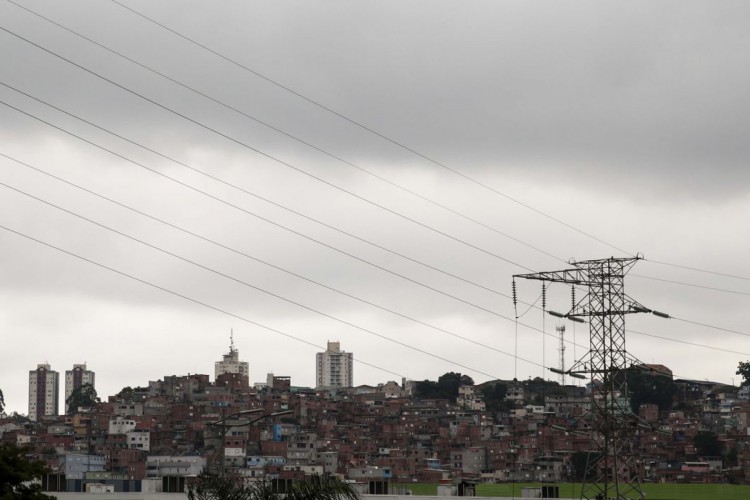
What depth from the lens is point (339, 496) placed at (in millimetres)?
28422

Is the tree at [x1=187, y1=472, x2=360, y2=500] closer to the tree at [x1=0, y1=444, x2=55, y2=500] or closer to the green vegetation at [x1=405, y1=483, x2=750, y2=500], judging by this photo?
the tree at [x1=0, y1=444, x2=55, y2=500]

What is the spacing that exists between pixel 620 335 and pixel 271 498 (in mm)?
42010

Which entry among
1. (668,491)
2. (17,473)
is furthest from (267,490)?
(668,491)

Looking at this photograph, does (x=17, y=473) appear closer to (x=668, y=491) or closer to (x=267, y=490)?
(x=267, y=490)

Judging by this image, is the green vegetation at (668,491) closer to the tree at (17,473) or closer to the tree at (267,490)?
the tree at (17,473)

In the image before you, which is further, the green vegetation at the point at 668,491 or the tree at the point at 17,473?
the green vegetation at the point at 668,491

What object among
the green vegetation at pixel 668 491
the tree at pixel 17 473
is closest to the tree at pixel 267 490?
the tree at pixel 17 473

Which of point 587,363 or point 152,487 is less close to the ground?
point 587,363

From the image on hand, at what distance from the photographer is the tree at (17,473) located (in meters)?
35.0

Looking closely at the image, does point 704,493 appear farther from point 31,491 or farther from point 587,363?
point 31,491

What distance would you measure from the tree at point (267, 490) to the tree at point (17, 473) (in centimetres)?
749

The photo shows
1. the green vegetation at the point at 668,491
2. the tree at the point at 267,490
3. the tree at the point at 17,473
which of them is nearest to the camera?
the tree at the point at 267,490

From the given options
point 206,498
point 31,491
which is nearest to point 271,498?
point 206,498

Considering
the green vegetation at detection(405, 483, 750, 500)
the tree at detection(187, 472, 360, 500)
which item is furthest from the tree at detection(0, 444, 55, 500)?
the green vegetation at detection(405, 483, 750, 500)
